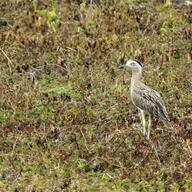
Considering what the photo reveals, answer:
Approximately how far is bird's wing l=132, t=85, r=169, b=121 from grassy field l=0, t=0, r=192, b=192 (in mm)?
280

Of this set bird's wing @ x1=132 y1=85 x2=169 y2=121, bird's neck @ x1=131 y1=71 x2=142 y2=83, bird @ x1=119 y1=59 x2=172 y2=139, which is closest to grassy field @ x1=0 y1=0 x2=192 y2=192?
bird @ x1=119 y1=59 x2=172 y2=139

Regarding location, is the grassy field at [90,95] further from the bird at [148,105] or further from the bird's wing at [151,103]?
the bird's wing at [151,103]

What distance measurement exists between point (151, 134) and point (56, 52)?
3745 millimetres

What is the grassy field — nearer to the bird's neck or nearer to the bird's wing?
the bird's wing

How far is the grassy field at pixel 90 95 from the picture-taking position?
11.4 m

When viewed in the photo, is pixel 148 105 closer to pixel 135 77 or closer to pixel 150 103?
pixel 150 103

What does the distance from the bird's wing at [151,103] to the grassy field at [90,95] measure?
28 cm

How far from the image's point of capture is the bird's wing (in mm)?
12695

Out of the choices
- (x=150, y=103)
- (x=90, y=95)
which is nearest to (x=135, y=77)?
(x=150, y=103)

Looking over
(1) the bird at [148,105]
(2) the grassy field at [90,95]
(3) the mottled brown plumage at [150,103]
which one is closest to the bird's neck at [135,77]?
(1) the bird at [148,105]

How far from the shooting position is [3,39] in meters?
16.2

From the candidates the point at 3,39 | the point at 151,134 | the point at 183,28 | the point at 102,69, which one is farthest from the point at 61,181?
the point at 183,28

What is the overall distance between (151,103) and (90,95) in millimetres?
1780

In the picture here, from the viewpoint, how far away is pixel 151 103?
12734 mm
